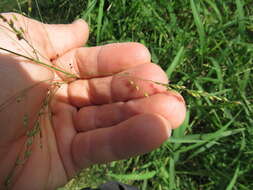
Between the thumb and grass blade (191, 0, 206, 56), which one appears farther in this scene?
grass blade (191, 0, 206, 56)

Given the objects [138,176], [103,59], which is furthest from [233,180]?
[103,59]

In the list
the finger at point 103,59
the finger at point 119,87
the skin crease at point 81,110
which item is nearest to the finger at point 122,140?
the skin crease at point 81,110

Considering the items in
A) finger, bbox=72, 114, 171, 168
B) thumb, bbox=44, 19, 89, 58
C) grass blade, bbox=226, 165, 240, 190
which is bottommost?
grass blade, bbox=226, 165, 240, 190

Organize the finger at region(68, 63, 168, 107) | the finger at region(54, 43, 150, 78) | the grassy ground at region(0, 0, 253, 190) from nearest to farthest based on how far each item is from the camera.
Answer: the finger at region(68, 63, 168, 107) < the finger at region(54, 43, 150, 78) < the grassy ground at region(0, 0, 253, 190)

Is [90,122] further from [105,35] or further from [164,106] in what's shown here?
[105,35]

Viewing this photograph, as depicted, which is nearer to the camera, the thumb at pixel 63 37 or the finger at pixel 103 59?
the finger at pixel 103 59

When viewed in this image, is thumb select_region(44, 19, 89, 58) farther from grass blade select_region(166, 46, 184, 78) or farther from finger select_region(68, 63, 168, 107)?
grass blade select_region(166, 46, 184, 78)

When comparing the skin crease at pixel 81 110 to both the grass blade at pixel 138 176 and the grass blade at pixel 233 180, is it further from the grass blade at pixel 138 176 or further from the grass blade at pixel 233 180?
the grass blade at pixel 233 180

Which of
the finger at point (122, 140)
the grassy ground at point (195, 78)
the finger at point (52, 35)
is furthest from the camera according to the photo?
the grassy ground at point (195, 78)

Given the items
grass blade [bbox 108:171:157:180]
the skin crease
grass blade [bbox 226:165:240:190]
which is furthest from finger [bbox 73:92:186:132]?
grass blade [bbox 226:165:240:190]
